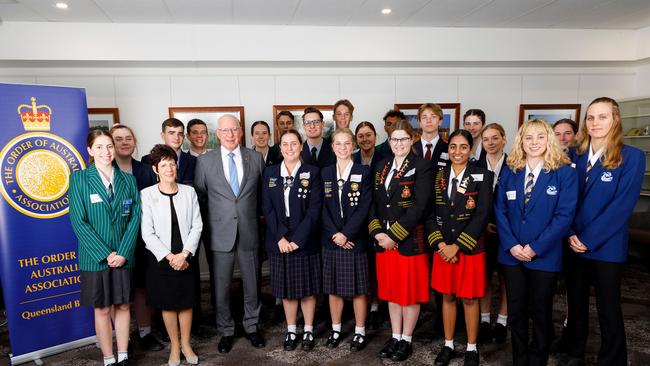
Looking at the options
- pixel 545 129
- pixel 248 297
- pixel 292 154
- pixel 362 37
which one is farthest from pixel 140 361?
pixel 362 37

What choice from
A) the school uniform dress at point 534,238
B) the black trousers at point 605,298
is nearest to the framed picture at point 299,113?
the school uniform dress at point 534,238

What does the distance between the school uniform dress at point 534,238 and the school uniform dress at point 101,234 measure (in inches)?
104

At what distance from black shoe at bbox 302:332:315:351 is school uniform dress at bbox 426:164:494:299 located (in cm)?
113

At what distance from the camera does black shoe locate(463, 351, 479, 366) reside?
268cm

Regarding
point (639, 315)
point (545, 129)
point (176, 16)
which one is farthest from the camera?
point (176, 16)

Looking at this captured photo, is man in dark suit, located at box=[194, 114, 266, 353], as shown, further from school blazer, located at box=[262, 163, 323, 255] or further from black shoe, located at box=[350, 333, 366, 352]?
black shoe, located at box=[350, 333, 366, 352]

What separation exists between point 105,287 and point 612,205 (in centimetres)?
344

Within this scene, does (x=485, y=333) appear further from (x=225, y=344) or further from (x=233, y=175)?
(x=233, y=175)

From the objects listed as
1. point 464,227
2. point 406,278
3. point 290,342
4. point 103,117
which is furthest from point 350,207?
point 103,117

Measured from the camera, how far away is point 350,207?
2867mm

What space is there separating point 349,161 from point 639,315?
3333 mm

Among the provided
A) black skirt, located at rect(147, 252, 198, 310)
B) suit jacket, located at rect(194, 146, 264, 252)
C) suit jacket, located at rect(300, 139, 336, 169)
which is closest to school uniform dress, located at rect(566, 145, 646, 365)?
suit jacket, located at rect(300, 139, 336, 169)

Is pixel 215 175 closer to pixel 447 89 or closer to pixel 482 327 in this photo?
pixel 482 327

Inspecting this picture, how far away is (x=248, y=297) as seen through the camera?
309 centimetres
